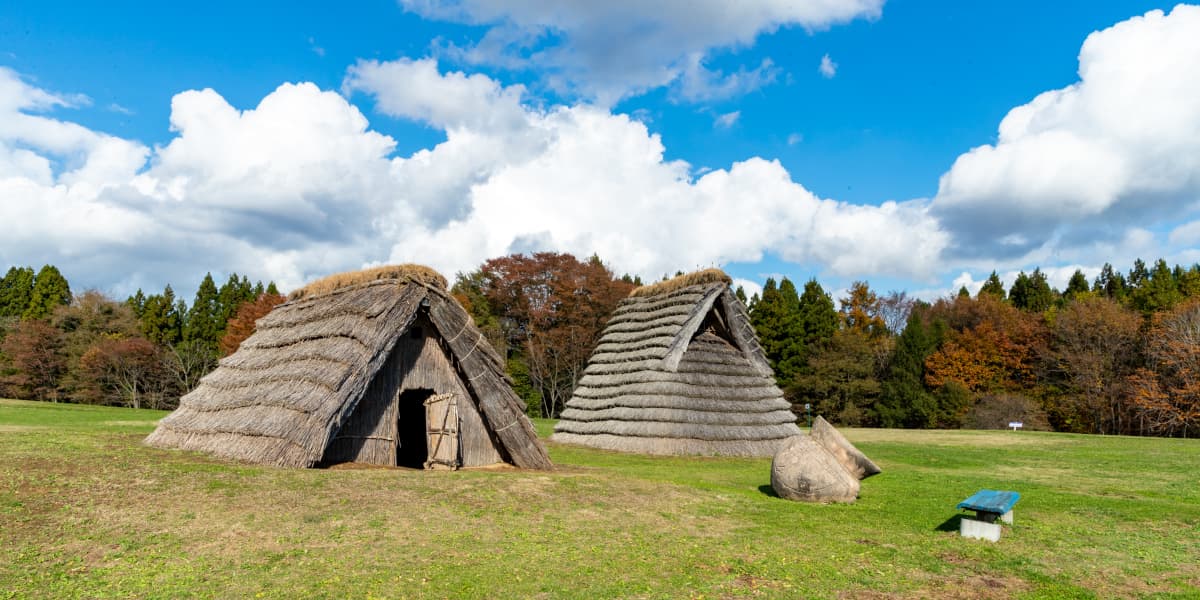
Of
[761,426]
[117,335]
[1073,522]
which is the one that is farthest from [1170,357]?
[117,335]

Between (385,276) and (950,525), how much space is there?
42.8ft

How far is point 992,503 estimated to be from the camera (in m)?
10.4

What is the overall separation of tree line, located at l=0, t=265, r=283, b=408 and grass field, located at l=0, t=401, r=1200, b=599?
37.9m

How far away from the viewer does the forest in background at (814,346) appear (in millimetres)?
48500

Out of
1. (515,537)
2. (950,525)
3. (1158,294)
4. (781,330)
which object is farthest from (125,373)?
(1158,294)

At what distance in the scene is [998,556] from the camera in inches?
368

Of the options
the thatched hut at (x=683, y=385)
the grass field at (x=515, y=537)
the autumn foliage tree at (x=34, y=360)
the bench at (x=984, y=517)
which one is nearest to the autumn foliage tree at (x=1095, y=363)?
the thatched hut at (x=683, y=385)

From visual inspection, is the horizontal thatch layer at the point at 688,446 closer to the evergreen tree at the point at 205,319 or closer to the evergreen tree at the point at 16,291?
the evergreen tree at the point at 205,319

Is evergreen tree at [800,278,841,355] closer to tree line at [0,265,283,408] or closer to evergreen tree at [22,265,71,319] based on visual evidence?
tree line at [0,265,283,408]

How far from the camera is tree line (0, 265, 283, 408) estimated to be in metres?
49.2

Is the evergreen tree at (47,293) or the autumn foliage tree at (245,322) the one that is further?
the evergreen tree at (47,293)

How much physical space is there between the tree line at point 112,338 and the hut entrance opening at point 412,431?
2951cm

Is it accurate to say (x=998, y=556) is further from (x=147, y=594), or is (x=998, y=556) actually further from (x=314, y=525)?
(x=147, y=594)

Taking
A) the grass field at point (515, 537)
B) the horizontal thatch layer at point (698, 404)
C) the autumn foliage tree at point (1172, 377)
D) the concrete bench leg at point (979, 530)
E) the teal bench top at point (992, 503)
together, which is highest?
the autumn foliage tree at point (1172, 377)
